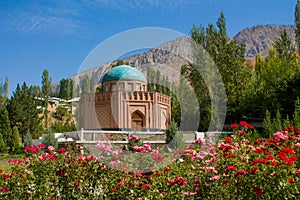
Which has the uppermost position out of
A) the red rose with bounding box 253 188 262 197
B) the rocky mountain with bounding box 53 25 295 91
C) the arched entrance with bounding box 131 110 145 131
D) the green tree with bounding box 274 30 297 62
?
the green tree with bounding box 274 30 297 62

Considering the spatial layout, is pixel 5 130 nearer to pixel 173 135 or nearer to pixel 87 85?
pixel 87 85

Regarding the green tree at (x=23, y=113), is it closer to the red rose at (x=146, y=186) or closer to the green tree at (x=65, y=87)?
the red rose at (x=146, y=186)

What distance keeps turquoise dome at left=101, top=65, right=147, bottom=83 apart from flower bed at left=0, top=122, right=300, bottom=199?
55.6ft

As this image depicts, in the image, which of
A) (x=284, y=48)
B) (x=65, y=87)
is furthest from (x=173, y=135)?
(x=65, y=87)

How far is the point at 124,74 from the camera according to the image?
22.5 metres

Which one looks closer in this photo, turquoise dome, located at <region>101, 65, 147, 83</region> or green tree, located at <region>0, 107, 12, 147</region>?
turquoise dome, located at <region>101, 65, 147, 83</region>

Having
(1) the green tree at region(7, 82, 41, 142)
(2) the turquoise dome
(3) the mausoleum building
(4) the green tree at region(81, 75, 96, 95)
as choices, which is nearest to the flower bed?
(4) the green tree at region(81, 75, 96, 95)

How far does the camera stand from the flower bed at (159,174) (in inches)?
153

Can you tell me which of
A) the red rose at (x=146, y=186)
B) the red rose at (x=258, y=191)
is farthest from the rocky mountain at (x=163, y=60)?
the red rose at (x=258, y=191)

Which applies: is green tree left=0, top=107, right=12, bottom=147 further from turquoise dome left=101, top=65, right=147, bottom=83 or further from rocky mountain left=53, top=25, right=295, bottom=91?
rocky mountain left=53, top=25, right=295, bottom=91

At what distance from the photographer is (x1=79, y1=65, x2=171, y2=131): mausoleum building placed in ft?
71.7

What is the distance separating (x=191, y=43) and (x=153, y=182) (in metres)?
22.4

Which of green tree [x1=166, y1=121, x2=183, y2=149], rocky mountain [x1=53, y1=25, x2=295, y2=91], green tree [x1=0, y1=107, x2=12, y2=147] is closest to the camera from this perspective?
rocky mountain [x1=53, y1=25, x2=295, y2=91]

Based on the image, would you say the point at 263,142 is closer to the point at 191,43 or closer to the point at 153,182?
the point at 153,182
